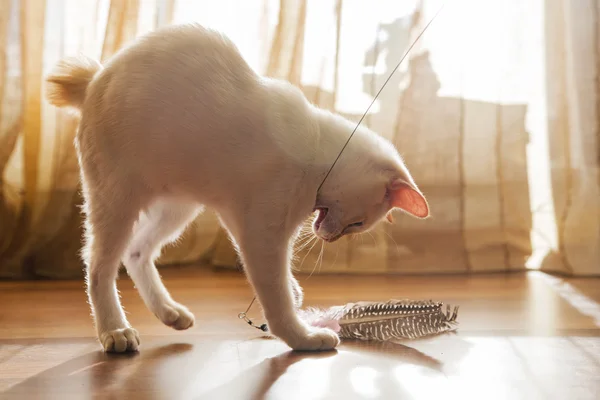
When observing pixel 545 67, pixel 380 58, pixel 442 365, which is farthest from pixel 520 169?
pixel 442 365

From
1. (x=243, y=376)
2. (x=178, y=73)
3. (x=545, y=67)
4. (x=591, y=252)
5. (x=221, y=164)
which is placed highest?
(x=545, y=67)

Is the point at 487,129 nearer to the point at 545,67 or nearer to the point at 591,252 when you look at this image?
the point at 545,67

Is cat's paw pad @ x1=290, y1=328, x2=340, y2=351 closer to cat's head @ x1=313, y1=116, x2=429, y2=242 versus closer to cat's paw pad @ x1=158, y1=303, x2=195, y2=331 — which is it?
cat's head @ x1=313, y1=116, x2=429, y2=242

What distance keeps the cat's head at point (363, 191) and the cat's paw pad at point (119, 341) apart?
0.44 m

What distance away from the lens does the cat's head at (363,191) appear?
149 cm

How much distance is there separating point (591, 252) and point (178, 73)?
1593 mm

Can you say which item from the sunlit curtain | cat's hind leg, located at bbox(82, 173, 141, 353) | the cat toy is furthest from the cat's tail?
the sunlit curtain

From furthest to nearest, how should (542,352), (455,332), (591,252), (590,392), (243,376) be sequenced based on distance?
(591,252)
(455,332)
(542,352)
(243,376)
(590,392)

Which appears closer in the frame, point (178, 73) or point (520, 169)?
point (178, 73)

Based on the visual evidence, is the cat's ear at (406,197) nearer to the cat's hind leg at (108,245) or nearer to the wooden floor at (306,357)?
the wooden floor at (306,357)

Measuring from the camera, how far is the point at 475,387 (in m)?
1.22

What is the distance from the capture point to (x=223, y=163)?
4.80 ft

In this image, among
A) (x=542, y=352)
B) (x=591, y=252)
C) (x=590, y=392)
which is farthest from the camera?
(x=591, y=252)

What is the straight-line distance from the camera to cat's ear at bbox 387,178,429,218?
1504 mm
